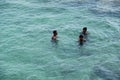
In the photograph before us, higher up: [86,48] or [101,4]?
[101,4]

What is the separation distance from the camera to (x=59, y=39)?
2498cm

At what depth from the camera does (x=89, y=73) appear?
20000mm

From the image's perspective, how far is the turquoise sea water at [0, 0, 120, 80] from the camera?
794 inches

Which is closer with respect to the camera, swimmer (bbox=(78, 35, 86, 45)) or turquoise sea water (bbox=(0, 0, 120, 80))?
turquoise sea water (bbox=(0, 0, 120, 80))

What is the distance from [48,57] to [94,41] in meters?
4.92

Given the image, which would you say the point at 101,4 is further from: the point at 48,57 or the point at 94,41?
the point at 48,57

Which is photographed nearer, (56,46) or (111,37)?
(56,46)

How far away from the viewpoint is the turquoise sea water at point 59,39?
20.2 m

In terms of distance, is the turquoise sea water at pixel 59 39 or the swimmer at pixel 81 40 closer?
the turquoise sea water at pixel 59 39

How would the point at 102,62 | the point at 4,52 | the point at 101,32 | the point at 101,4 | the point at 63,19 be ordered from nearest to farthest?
the point at 102,62, the point at 4,52, the point at 101,32, the point at 63,19, the point at 101,4

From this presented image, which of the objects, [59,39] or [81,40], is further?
[59,39]

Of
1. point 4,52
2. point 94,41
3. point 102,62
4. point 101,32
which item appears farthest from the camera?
point 101,32

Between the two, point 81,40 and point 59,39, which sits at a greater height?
point 81,40

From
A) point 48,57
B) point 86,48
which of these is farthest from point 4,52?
point 86,48
